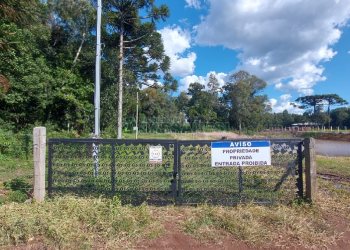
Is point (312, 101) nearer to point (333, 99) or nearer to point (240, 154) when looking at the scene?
point (333, 99)

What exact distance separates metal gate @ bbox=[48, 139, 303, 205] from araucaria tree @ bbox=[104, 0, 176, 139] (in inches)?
Result: 601

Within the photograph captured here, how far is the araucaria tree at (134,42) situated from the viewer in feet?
73.4

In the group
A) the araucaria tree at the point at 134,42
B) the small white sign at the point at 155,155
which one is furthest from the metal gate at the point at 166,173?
the araucaria tree at the point at 134,42

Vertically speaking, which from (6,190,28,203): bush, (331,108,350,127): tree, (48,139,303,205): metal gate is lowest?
(6,190,28,203): bush

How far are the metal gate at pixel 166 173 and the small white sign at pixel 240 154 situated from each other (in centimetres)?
13

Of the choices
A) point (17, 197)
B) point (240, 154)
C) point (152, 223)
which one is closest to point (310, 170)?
point (240, 154)

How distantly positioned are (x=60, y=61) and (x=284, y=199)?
2578 centimetres

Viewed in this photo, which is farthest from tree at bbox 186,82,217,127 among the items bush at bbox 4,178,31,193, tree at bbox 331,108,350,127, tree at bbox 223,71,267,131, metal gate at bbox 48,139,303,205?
metal gate at bbox 48,139,303,205

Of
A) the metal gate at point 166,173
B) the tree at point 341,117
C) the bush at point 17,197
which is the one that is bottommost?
the bush at point 17,197

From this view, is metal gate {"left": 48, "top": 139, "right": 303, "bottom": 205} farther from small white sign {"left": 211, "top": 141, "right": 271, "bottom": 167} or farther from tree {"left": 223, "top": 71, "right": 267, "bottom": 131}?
tree {"left": 223, "top": 71, "right": 267, "bottom": 131}

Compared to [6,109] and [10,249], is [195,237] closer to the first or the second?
Answer: [10,249]

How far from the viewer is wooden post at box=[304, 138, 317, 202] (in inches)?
244

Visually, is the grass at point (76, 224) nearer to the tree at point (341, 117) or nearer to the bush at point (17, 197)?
the bush at point (17, 197)

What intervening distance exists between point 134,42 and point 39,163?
66.7 feet
